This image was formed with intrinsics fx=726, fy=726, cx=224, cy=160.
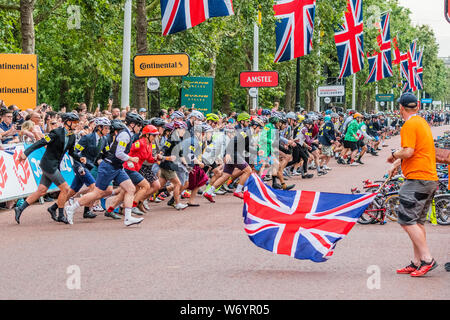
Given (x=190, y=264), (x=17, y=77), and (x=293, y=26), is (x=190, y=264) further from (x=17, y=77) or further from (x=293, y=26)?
(x=293, y=26)

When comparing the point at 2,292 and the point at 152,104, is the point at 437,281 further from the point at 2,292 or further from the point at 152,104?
the point at 152,104

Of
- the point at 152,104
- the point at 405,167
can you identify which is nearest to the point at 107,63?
the point at 152,104

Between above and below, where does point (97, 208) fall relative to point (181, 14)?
below

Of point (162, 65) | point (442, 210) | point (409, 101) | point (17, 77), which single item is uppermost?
point (162, 65)

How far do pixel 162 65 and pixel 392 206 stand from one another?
29.2 feet

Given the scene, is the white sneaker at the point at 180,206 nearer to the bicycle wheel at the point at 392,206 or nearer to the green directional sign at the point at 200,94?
the bicycle wheel at the point at 392,206

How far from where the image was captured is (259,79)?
27.5 m

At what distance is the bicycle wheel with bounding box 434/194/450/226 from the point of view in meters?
11.9

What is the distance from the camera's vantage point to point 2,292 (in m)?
7.00

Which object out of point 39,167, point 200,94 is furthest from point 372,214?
point 200,94

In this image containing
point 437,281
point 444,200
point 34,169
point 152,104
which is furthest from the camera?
point 152,104

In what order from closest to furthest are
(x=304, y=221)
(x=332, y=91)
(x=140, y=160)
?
(x=304, y=221) < (x=140, y=160) < (x=332, y=91)

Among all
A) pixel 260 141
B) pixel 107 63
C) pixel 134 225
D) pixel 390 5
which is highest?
pixel 390 5

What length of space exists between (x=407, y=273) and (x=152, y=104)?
26002mm
